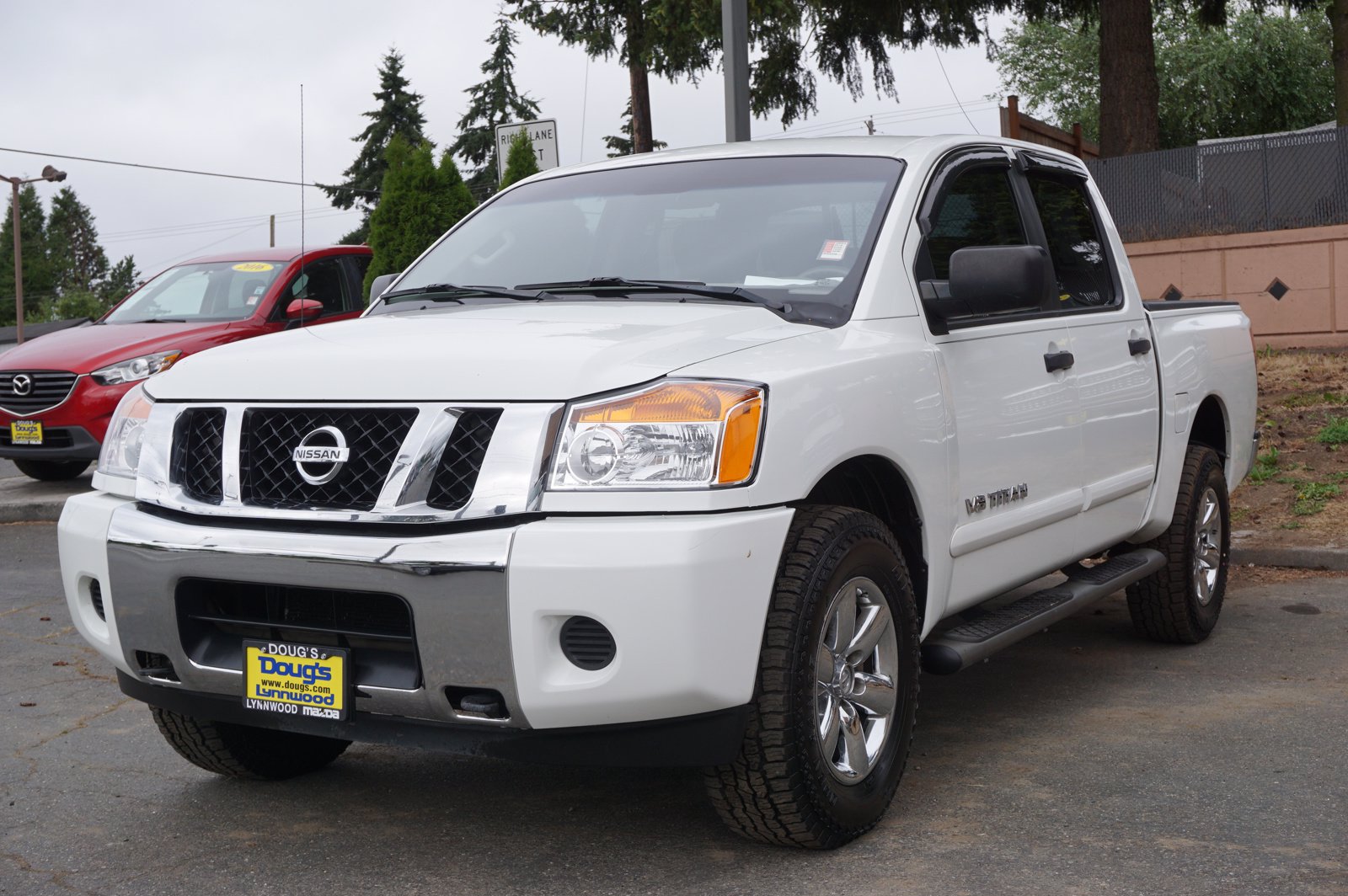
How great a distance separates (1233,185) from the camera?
60.3ft

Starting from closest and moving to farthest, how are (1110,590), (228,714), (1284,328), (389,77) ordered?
(228,714) → (1110,590) → (1284,328) → (389,77)

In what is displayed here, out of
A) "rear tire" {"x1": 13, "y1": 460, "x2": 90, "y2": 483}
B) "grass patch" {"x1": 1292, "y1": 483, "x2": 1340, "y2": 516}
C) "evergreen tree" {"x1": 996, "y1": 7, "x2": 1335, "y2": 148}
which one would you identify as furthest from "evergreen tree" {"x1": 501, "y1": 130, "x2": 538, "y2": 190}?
"evergreen tree" {"x1": 996, "y1": 7, "x2": 1335, "y2": 148}

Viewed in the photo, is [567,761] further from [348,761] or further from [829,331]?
[348,761]

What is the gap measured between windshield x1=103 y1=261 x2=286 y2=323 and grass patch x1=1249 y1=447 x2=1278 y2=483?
23.9ft

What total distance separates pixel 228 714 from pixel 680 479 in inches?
51.2

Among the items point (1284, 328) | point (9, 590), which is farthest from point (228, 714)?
point (1284, 328)

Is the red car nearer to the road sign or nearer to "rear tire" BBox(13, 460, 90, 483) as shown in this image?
"rear tire" BBox(13, 460, 90, 483)

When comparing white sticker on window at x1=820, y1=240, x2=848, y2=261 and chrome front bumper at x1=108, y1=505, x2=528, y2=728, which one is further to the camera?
white sticker on window at x1=820, y1=240, x2=848, y2=261

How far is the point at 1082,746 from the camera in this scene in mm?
4613

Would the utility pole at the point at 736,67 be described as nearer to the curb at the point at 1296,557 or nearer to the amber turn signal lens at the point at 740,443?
the curb at the point at 1296,557

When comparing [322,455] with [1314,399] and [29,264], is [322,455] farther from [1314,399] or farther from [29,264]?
[29,264]

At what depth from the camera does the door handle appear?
4719mm

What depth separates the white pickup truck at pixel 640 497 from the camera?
3.21m

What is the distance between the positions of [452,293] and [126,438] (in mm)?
1112
